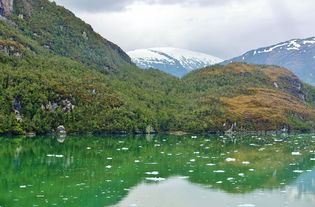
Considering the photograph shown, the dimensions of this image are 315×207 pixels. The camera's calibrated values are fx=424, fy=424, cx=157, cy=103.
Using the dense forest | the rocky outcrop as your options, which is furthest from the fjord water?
the rocky outcrop

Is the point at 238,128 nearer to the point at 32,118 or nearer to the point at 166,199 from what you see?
the point at 32,118

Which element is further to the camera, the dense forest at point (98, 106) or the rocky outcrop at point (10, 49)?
the rocky outcrop at point (10, 49)

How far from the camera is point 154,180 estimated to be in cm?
4288

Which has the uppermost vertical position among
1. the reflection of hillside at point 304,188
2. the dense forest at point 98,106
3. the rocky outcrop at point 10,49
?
the rocky outcrop at point 10,49

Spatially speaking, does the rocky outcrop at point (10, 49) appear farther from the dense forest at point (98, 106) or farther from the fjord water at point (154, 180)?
the fjord water at point (154, 180)

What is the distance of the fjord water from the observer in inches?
1318

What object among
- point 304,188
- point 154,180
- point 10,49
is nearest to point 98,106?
point 10,49

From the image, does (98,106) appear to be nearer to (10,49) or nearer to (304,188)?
(10,49)

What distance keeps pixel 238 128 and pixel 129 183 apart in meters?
127

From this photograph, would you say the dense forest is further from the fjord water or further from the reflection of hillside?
the reflection of hillside

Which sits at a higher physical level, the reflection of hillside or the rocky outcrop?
the rocky outcrop

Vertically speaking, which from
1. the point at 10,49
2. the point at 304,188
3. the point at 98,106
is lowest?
the point at 304,188

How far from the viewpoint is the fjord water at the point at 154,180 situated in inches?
1318

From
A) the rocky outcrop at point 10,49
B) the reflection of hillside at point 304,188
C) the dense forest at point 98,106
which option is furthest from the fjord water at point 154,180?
the rocky outcrop at point 10,49
